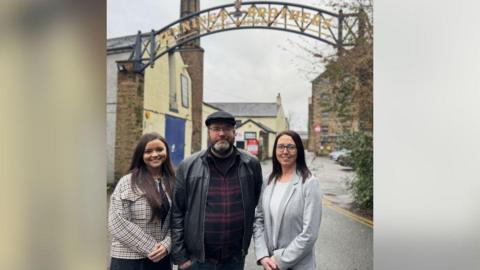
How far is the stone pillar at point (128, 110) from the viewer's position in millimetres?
2021

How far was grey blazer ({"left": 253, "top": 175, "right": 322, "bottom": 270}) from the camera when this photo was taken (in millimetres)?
1586

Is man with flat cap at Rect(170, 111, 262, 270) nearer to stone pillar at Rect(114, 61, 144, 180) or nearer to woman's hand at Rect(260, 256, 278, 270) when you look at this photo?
woman's hand at Rect(260, 256, 278, 270)

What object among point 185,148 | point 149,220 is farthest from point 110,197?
point 185,148

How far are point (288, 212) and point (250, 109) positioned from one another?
2.25ft

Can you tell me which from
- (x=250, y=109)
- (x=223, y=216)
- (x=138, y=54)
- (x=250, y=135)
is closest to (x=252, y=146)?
(x=250, y=135)

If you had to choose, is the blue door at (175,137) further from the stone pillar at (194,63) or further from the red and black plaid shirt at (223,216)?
the red and black plaid shirt at (223,216)

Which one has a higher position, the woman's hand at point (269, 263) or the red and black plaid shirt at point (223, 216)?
the red and black plaid shirt at point (223, 216)

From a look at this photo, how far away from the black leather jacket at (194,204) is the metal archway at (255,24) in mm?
814

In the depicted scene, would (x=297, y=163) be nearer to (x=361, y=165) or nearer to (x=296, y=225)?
(x=296, y=225)

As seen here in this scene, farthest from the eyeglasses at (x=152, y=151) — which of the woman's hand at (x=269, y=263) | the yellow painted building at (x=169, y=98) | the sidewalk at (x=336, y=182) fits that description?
the sidewalk at (x=336, y=182)

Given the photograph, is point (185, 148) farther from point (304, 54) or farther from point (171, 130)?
point (304, 54)

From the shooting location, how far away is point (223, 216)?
5.44 ft
